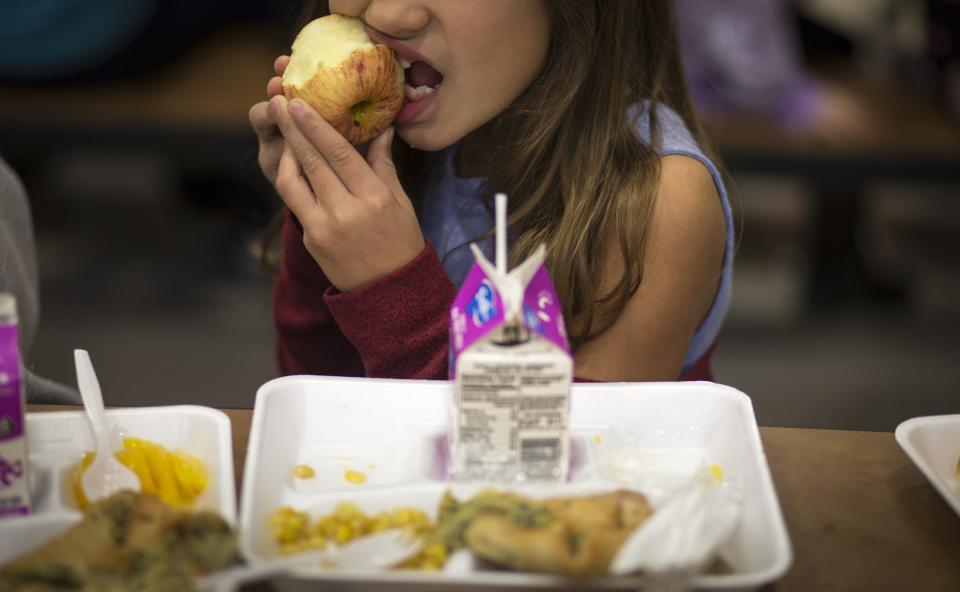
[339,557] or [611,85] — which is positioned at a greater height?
[611,85]

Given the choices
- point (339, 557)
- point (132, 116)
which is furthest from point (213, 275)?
point (339, 557)

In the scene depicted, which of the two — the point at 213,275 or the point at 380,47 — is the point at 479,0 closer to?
the point at 380,47

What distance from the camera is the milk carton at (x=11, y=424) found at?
875mm

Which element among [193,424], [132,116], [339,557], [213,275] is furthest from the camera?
[213,275]

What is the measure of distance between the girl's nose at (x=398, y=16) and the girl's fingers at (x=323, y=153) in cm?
13

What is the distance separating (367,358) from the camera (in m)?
1.25

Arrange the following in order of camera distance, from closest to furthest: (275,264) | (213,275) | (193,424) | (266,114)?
(193,424), (266,114), (275,264), (213,275)

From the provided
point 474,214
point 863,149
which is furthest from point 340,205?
point 863,149

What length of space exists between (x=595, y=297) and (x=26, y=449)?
2.22 ft

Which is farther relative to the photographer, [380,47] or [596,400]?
[380,47]

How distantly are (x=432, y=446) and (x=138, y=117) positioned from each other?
2120 millimetres

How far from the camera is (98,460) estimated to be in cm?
99

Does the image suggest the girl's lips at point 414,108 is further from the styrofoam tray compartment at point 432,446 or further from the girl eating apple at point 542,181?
the styrofoam tray compartment at point 432,446

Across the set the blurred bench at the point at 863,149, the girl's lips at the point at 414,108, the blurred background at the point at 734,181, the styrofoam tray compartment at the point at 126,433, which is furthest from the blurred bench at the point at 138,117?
the styrofoam tray compartment at the point at 126,433
